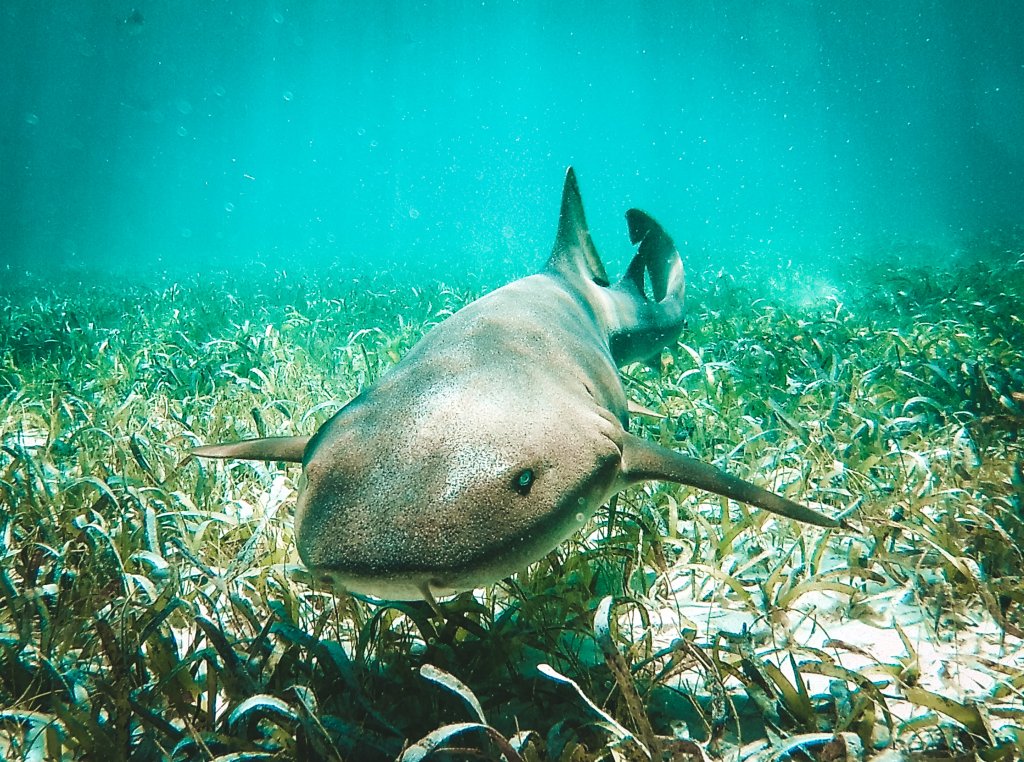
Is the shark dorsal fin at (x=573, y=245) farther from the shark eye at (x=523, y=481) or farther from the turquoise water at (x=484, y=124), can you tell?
the turquoise water at (x=484, y=124)

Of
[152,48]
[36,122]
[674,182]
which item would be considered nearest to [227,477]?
[152,48]

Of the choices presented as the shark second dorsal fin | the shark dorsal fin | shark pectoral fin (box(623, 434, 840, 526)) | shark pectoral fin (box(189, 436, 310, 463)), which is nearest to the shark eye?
shark pectoral fin (box(623, 434, 840, 526))

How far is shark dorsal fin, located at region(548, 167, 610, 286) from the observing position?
437cm

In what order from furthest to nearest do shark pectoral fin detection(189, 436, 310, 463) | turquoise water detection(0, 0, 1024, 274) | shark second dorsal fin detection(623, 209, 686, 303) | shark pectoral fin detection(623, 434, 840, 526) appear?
1. turquoise water detection(0, 0, 1024, 274)
2. shark second dorsal fin detection(623, 209, 686, 303)
3. shark pectoral fin detection(189, 436, 310, 463)
4. shark pectoral fin detection(623, 434, 840, 526)

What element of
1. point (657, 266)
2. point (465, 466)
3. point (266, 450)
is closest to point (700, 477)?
point (465, 466)

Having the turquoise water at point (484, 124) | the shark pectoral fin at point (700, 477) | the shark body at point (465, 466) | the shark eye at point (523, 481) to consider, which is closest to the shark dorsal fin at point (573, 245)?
the shark body at point (465, 466)

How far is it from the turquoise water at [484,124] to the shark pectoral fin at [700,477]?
24453 millimetres

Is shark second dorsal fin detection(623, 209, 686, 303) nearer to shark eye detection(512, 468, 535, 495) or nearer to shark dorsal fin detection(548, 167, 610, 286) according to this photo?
shark dorsal fin detection(548, 167, 610, 286)

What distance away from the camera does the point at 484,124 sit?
14050 cm

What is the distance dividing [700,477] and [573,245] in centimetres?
315

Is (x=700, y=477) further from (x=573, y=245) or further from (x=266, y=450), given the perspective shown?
(x=573, y=245)

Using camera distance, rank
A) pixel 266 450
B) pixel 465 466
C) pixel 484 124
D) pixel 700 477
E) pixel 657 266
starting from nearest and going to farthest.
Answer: pixel 465 466 → pixel 700 477 → pixel 266 450 → pixel 657 266 → pixel 484 124

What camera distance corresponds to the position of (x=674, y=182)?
183 meters

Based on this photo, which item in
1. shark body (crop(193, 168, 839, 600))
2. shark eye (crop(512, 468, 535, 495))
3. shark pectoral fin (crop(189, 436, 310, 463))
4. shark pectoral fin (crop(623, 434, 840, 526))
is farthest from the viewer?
shark pectoral fin (crop(189, 436, 310, 463))
